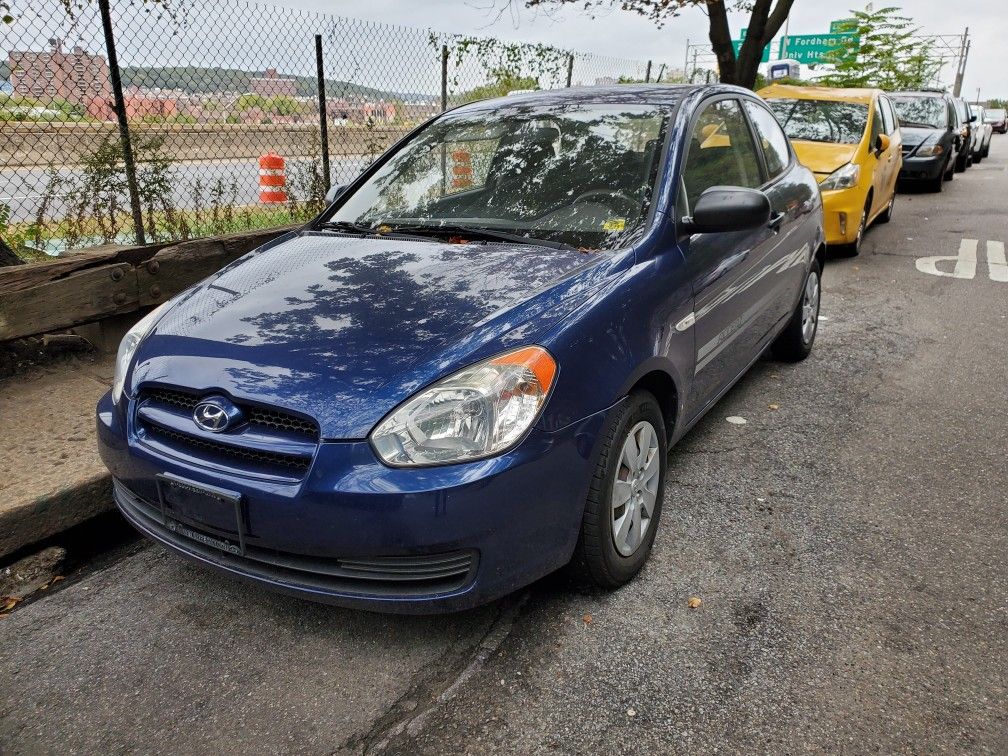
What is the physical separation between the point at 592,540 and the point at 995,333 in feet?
15.8

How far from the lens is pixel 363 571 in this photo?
2291 mm

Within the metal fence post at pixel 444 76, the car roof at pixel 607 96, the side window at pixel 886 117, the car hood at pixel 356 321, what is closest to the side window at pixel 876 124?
the side window at pixel 886 117

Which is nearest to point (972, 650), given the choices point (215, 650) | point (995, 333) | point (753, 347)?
point (753, 347)

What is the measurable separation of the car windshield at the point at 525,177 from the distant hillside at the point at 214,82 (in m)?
3.09

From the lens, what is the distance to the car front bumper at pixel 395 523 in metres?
2.16

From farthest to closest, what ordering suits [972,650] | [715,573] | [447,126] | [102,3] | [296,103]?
[296,103], [102,3], [447,126], [715,573], [972,650]

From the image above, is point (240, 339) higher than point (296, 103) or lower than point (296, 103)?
lower

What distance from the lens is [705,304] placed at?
3.28 meters

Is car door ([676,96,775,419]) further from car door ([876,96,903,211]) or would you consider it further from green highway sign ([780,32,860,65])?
A: green highway sign ([780,32,860,65])

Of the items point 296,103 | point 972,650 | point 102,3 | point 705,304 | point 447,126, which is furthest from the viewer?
point 296,103

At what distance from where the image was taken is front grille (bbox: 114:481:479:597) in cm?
226

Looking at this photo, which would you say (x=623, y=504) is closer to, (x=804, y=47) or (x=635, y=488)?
(x=635, y=488)

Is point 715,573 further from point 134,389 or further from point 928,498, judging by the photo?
point 134,389

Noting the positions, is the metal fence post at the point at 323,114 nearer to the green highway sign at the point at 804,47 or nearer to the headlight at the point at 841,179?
the headlight at the point at 841,179
